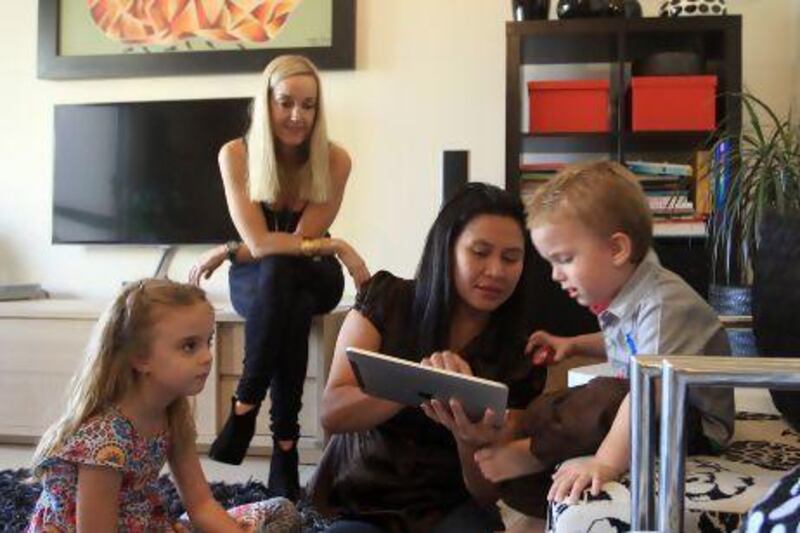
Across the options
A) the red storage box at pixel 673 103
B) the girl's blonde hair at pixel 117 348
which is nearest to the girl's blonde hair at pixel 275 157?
the girl's blonde hair at pixel 117 348

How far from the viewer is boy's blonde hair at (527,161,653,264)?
106 cm

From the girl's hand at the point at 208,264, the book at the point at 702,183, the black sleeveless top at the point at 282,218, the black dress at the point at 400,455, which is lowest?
the black dress at the point at 400,455

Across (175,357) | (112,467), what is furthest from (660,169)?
(112,467)

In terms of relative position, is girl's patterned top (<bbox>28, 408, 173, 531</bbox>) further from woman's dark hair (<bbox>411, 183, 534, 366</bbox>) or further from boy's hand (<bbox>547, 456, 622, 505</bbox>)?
boy's hand (<bbox>547, 456, 622, 505</bbox>)

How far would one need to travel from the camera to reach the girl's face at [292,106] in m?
2.01

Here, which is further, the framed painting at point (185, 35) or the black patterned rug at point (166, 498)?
the framed painting at point (185, 35)

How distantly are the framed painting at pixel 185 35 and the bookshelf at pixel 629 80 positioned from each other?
0.65m

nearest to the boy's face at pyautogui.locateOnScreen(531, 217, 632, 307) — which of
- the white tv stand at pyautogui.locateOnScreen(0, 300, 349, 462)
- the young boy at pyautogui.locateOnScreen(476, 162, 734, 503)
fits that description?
the young boy at pyautogui.locateOnScreen(476, 162, 734, 503)

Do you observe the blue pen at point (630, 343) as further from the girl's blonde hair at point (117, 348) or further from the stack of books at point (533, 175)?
the stack of books at point (533, 175)

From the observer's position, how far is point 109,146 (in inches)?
115

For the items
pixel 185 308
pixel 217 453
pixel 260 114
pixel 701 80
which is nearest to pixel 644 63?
pixel 701 80

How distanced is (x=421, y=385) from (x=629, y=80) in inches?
71.8

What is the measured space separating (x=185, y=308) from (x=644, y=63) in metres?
1.82

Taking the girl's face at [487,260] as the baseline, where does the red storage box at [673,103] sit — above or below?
above
